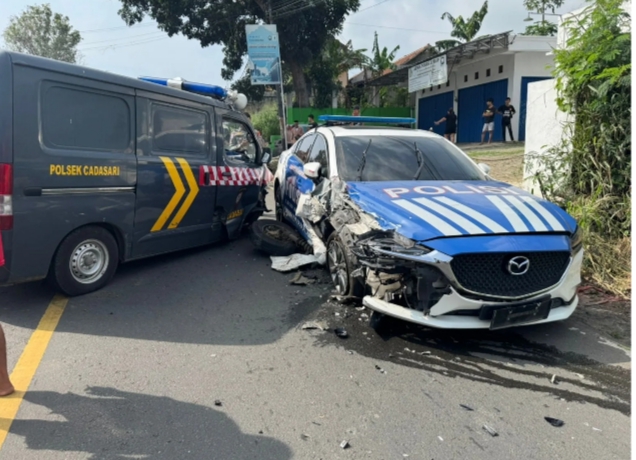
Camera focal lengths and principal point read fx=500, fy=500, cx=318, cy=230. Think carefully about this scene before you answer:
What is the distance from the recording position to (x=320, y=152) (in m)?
5.97

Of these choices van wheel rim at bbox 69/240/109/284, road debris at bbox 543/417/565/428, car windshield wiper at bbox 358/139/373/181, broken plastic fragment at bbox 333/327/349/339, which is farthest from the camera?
car windshield wiper at bbox 358/139/373/181

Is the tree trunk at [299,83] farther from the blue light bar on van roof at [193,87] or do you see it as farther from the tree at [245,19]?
the blue light bar on van roof at [193,87]

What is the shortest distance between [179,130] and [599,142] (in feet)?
16.6

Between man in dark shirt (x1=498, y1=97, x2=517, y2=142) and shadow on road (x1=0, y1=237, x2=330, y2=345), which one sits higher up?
man in dark shirt (x1=498, y1=97, x2=517, y2=142)

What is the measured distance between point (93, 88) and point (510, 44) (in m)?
16.6

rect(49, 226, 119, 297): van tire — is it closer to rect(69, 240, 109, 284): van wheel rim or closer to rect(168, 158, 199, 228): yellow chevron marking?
rect(69, 240, 109, 284): van wheel rim

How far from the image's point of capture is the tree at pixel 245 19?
23.0 m

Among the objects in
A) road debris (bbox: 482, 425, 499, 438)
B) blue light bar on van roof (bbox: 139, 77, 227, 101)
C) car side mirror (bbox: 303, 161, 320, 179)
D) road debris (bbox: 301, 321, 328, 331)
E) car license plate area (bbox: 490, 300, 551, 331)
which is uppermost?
blue light bar on van roof (bbox: 139, 77, 227, 101)

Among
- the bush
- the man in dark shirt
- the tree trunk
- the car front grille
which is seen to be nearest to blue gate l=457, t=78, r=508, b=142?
the man in dark shirt

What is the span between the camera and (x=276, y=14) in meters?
22.9

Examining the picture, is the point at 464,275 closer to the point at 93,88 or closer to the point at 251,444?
the point at 251,444

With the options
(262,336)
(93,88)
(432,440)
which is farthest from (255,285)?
(432,440)

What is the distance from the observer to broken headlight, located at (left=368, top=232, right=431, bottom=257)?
361 centimetres

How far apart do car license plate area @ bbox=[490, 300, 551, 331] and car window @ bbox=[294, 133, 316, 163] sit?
11.8 feet
